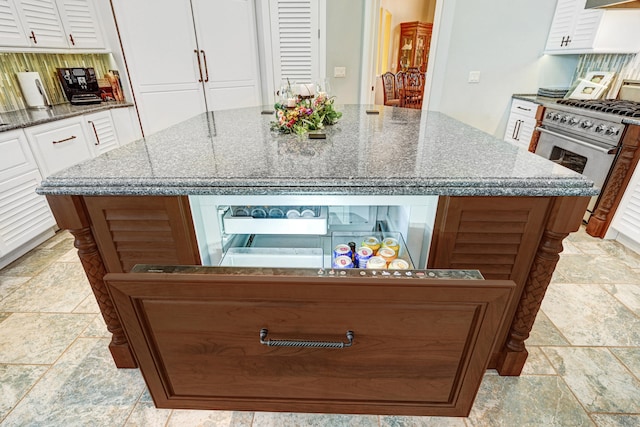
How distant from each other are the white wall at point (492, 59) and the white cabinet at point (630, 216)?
62.8 inches

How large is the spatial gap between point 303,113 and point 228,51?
2.32 m

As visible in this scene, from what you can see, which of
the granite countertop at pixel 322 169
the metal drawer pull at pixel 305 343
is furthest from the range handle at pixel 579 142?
the metal drawer pull at pixel 305 343

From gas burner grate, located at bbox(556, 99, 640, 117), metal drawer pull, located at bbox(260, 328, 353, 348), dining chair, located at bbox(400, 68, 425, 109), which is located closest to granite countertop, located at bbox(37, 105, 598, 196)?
metal drawer pull, located at bbox(260, 328, 353, 348)

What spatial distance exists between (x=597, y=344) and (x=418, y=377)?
1235mm

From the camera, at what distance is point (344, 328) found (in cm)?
77

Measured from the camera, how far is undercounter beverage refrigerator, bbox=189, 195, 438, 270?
1002mm

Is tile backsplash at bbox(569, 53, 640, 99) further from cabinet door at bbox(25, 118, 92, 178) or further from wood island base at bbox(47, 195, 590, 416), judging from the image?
cabinet door at bbox(25, 118, 92, 178)

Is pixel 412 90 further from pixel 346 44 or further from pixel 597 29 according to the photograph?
pixel 597 29

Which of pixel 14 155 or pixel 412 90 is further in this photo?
pixel 412 90

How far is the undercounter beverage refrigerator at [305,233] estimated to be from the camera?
100cm

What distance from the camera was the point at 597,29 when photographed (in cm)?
258

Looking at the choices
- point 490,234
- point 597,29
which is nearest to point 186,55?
point 490,234

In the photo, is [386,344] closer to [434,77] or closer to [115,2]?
[434,77]

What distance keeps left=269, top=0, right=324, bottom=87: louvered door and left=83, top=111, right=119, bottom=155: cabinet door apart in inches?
67.5
